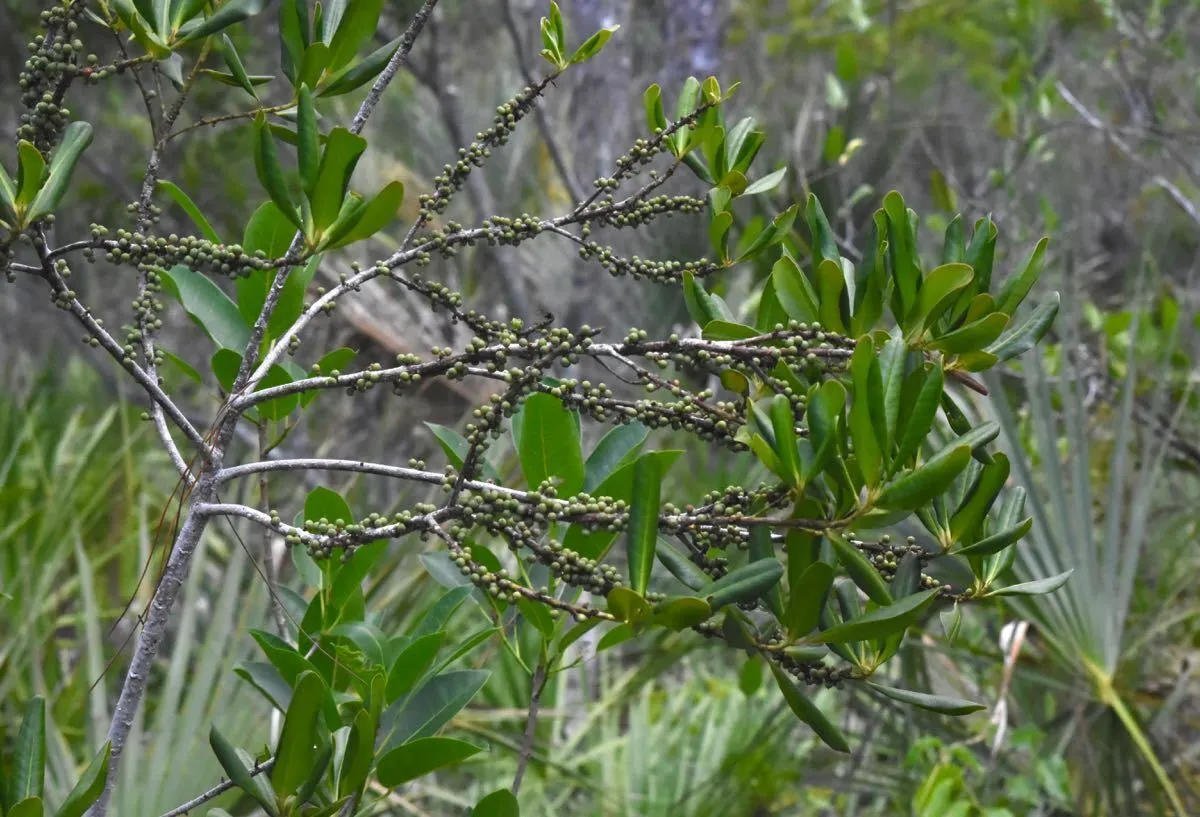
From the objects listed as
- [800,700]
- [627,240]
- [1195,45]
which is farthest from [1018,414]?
[1195,45]

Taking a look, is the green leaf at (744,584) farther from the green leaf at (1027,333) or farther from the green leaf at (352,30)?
the green leaf at (352,30)

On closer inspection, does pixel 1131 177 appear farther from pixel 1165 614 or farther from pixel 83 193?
pixel 83 193

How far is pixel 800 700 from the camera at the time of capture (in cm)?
80

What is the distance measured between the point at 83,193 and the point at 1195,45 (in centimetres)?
690

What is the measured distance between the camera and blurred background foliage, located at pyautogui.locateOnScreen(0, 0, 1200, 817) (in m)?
2.15

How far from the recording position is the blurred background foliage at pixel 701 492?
84.7 inches

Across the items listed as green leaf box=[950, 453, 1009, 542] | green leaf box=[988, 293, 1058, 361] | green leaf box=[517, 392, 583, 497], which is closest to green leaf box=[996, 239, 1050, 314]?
green leaf box=[988, 293, 1058, 361]

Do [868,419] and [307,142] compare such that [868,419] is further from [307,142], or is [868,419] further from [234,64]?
[234,64]

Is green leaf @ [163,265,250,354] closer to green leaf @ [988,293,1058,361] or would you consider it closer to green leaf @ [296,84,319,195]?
green leaf @ [296,84,319,195]

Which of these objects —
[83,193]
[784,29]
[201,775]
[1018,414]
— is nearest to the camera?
[201,775]

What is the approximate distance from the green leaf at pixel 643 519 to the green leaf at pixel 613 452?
27cm

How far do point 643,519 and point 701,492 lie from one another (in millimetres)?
1973

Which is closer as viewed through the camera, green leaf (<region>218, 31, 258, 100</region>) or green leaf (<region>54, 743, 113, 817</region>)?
green leaf (<region>54, 743, 113, 817</region>)

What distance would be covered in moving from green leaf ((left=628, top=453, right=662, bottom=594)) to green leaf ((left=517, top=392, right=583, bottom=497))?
24cm
